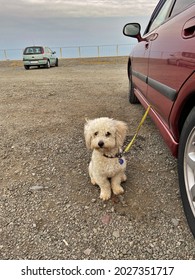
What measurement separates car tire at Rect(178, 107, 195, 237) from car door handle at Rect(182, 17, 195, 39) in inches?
20.8

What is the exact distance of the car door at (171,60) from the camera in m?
1.77

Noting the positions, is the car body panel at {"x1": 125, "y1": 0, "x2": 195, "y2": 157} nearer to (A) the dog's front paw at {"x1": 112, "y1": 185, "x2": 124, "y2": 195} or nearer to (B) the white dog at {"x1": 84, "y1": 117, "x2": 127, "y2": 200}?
(B) the white dog at {"x1": 84, "y1": 117, "x2": 127, "y2": 200}

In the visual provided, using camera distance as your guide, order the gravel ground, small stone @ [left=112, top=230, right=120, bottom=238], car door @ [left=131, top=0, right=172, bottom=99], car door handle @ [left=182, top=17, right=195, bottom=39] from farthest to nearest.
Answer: car door @ [left=131, top=0, right=172, bottom=99], small stone @ [left=112, top=230, right=120, bottom=238], the gravel ground, car door handle @ [left=182, top=17, right=195, bottom=39]

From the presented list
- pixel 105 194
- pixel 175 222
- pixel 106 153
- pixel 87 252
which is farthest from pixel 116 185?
pixel 87 252

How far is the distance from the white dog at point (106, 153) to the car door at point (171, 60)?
52 centimetres

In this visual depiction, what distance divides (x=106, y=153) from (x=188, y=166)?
0.87 meters

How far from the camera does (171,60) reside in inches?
80.7

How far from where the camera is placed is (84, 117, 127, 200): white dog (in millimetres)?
2451

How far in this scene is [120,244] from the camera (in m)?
1.96

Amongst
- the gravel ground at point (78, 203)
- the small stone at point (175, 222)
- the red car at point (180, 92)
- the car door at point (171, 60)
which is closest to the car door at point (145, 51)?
the car door at point (171, 60)

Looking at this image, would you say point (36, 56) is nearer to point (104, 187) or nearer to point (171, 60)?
point (104, 187)

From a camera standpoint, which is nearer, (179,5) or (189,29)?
(189,29)

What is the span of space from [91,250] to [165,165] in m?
1.53

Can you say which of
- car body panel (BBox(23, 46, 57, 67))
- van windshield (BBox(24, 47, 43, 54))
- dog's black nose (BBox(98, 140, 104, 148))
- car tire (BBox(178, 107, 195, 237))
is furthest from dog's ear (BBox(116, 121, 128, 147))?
van windshield (BBox(24, 47, 43, 54))
